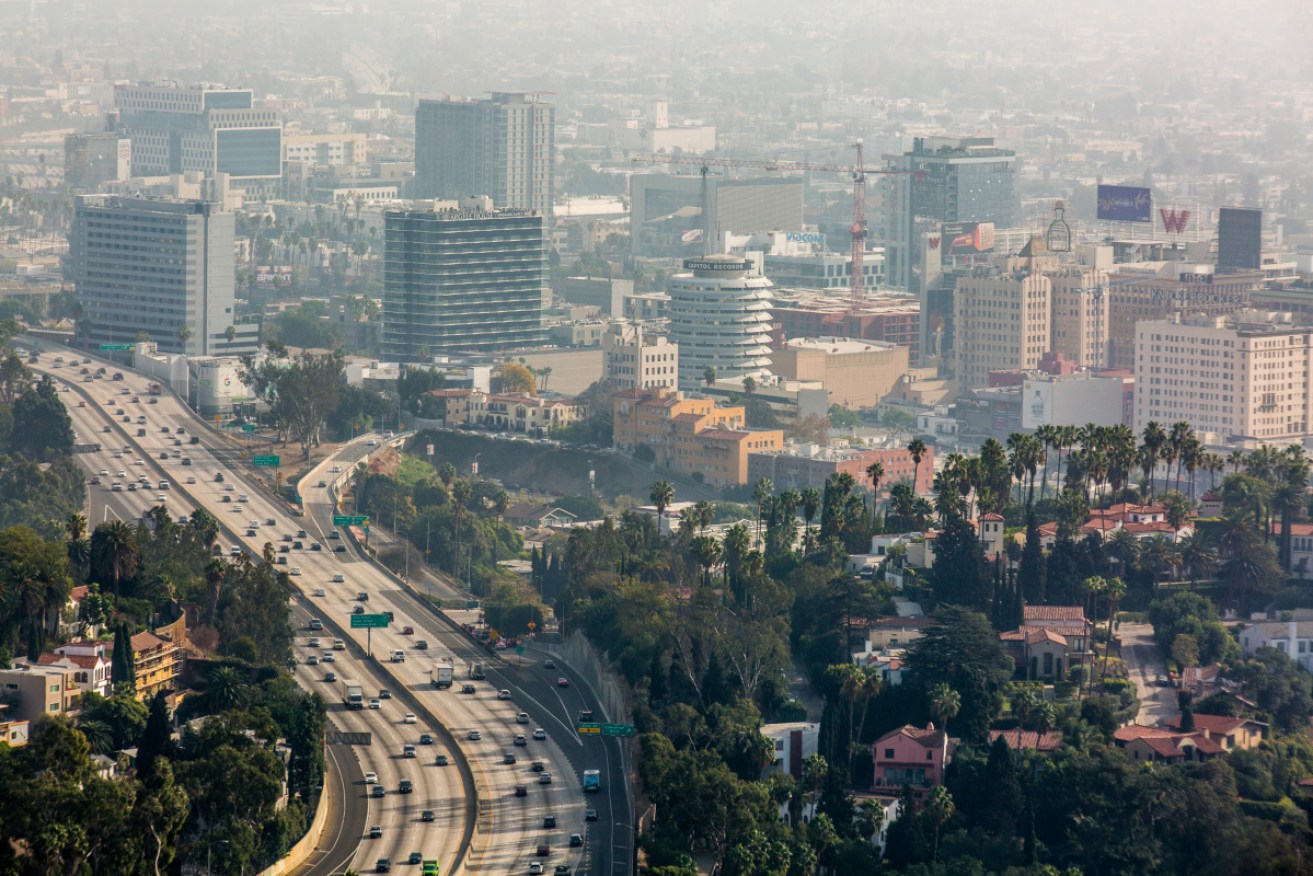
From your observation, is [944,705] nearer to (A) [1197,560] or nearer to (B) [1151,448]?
(A) [1197,560]

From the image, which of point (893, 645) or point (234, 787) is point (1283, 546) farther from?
point (234, 787)

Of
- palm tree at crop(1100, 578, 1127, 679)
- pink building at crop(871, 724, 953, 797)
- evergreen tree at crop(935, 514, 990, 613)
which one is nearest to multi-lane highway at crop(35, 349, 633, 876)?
pink building at crop(871, 724, 953, 797)

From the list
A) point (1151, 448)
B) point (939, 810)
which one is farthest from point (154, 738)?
point (1151, 448)

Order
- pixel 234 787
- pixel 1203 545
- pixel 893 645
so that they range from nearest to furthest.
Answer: pixel 234 787 < pixel 893 645 < pixel 1203 545

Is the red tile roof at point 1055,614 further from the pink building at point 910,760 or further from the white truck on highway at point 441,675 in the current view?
the white truck on highway at point 441,675

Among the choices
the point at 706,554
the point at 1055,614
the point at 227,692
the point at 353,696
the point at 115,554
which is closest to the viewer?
the point at 227,692

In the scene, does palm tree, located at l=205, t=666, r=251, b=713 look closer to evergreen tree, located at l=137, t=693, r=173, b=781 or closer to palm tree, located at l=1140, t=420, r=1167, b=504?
evergreen tree, located at l=137, t=693, r=173, b=781

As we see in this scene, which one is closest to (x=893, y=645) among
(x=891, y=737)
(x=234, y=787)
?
(x=891, y=737)
